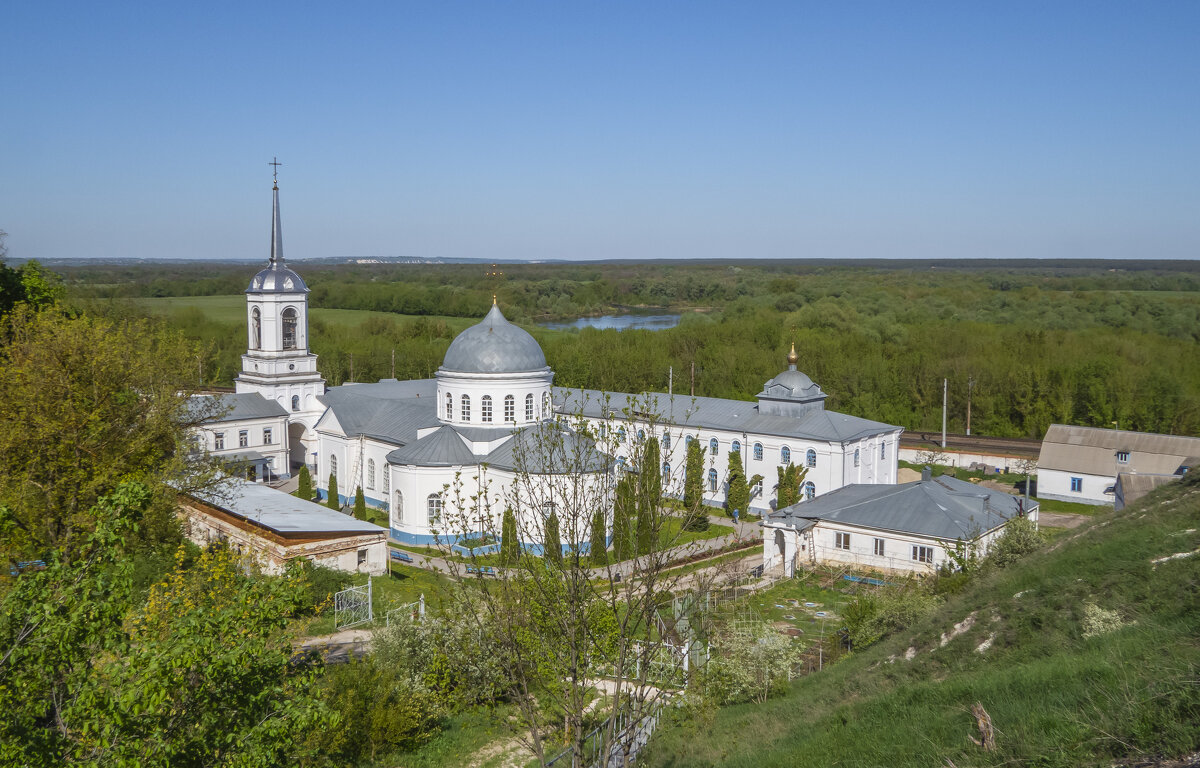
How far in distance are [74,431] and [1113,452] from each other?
116 ft

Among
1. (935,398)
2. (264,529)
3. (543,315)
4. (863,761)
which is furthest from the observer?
(543,315)

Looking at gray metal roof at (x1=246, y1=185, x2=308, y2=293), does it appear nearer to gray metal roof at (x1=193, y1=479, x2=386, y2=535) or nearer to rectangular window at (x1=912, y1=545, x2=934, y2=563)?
gray metal roof at (x1=193, y1=479, x2=386, y2=535)

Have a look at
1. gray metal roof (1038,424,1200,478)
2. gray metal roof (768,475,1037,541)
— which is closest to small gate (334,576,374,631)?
gray metal roof (768,475,1037,541)

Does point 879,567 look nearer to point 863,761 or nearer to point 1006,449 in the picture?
point 863,761

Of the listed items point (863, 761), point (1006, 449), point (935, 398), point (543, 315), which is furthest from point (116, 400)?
point (543, 315)

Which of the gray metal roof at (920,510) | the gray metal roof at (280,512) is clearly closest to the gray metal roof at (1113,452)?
the gray metal roof at (920,510)

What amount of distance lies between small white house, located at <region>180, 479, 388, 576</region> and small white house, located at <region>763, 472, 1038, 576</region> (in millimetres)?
11583

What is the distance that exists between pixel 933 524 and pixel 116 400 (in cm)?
2039

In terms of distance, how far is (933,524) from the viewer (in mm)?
25359

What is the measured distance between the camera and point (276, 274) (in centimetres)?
3881

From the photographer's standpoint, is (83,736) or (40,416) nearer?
(83,736)

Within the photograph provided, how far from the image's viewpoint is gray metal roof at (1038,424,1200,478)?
3538 cm

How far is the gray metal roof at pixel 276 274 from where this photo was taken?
38688 millimetres

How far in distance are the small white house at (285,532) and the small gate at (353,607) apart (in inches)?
62.9
